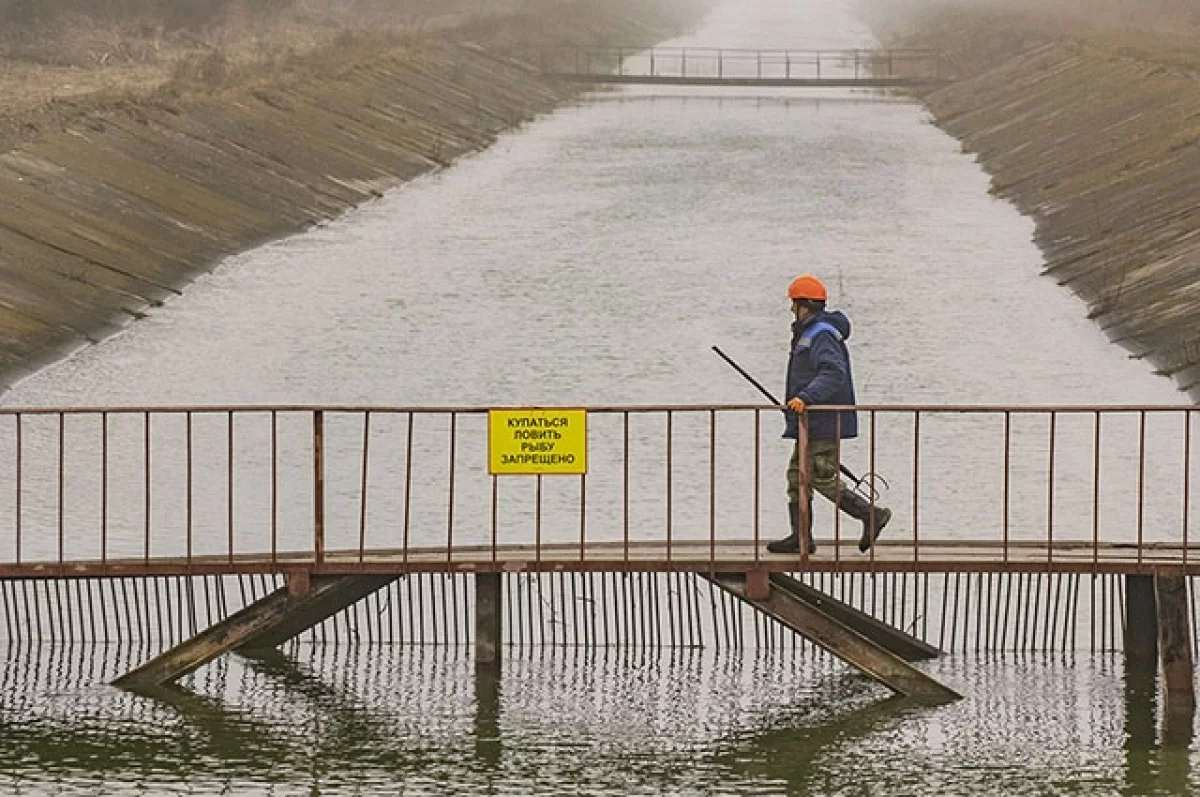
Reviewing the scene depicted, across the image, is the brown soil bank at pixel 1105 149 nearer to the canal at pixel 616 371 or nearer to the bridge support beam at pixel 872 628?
the canal at pixel 616 371

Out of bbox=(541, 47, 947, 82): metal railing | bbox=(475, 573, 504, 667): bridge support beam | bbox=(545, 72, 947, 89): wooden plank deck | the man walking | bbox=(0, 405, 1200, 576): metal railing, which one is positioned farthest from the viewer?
bbox=(541, 47, 947, 82): metal railing

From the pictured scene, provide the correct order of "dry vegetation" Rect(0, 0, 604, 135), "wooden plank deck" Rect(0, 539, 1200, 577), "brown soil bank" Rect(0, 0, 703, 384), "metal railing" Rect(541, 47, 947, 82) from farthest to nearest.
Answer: "metal railing" Rect(541, 47, 947, 82), "dry vegetation" Rect(0, 0, 604, 135), "brown soil bank" Rect(0, 0, 703, 384), "wooden plank deck" Rect(0, 539, 1200, 577)

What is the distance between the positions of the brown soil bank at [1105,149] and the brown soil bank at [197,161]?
13595mm

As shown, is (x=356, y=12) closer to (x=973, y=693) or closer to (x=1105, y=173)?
(x=1105, y=173)

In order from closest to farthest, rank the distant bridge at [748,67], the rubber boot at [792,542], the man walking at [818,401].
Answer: the man walking at [818,401]
the rubber boot at [792,542]
the distant bridge at [748,67]

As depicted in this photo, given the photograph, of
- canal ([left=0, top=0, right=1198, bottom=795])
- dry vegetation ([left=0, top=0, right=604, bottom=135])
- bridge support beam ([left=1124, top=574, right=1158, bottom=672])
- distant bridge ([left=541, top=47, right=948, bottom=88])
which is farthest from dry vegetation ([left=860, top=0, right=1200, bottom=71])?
bridge support beam ([left=1124, top=574, right=1158, bottom=672])

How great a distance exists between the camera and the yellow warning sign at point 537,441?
1786 centimetres

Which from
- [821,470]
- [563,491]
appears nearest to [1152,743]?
[821,470]

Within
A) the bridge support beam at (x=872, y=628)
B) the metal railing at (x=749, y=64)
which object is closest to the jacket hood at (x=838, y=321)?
the bridge support beam at (x=872, y=628)

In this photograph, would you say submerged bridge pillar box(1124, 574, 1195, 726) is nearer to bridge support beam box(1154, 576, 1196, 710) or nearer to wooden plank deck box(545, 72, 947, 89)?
bridge support beam box(1154, 576, 1196, 710)

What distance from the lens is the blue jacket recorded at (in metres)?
18.0

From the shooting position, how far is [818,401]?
1795 centimetres

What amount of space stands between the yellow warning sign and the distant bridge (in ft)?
247

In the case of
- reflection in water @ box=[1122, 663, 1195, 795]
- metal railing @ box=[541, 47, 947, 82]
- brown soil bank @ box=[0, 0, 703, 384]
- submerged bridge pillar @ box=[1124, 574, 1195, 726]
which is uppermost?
metal railing @ box=[541, 47, 947, 82]
